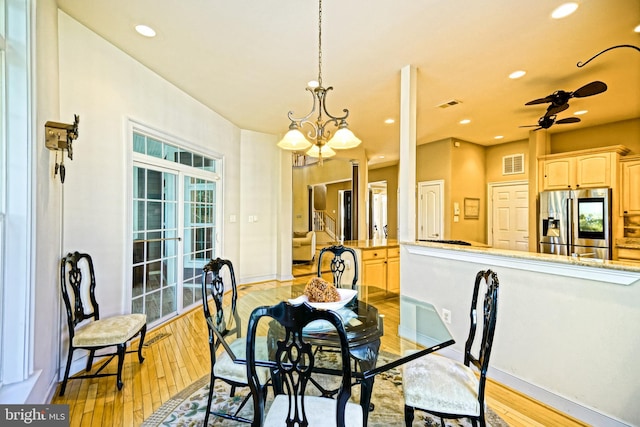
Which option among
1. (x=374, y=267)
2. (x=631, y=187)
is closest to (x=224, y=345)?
(x=374, y=267)

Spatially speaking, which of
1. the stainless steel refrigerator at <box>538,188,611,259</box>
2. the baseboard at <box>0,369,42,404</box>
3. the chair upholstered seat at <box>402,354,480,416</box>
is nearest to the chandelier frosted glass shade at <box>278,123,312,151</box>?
the chair upholstered seat at <box>402,354,480,416</box>

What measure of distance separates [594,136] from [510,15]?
454 cm

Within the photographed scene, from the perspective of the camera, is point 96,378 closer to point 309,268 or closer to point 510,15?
point 510,15

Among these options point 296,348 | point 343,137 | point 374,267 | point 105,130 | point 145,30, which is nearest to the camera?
point 296,348

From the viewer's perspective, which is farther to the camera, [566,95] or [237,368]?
[566,95]

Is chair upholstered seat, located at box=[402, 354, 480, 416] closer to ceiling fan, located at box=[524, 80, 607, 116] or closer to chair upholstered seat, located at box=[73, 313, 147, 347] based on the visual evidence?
chair upholstered seat, located at box=[73, 313, 147, 347]

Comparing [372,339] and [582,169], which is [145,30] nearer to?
[372,339]

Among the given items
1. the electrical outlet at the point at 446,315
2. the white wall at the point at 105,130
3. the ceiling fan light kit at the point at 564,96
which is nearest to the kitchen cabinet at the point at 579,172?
the ceiling fan light kit at the point at 564,96

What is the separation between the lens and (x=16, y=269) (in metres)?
1.67

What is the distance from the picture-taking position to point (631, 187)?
439cm

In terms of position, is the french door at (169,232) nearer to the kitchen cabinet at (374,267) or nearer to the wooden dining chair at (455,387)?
the kitchen cabinet at (374,267)

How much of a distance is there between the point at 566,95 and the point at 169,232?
4943mm

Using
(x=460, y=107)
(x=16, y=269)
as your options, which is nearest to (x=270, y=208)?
(x=460, y=107)

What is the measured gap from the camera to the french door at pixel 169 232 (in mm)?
3193
